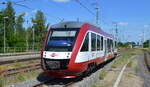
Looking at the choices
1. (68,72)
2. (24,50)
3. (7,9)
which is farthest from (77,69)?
(7,9)

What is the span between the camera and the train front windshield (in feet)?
48.1

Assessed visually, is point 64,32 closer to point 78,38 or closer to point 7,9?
point 78,38

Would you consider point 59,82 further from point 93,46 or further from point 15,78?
point 93,46

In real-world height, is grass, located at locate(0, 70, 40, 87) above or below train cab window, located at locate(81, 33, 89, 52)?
below

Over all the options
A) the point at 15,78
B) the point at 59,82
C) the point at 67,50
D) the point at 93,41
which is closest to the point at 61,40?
the point at 67,50

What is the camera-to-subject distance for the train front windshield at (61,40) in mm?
14653

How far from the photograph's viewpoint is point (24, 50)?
6150cm

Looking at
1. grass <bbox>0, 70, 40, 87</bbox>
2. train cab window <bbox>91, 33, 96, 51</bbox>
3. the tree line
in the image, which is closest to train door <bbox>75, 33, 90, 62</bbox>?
train cab window <bbox>91, 33, 96, 51</bbox>

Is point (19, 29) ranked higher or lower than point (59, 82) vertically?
higher

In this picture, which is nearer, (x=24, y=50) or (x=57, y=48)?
(x=57, y=48)

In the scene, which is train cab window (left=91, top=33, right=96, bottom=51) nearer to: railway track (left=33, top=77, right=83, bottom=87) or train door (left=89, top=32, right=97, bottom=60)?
train door (left=89, top=32, right=97, bottom=60)

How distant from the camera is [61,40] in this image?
15031 millimetres

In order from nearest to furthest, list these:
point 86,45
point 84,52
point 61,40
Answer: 1. point 61,40
2. point 84,52
3. point 86,45

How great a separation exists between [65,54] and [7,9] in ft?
290
